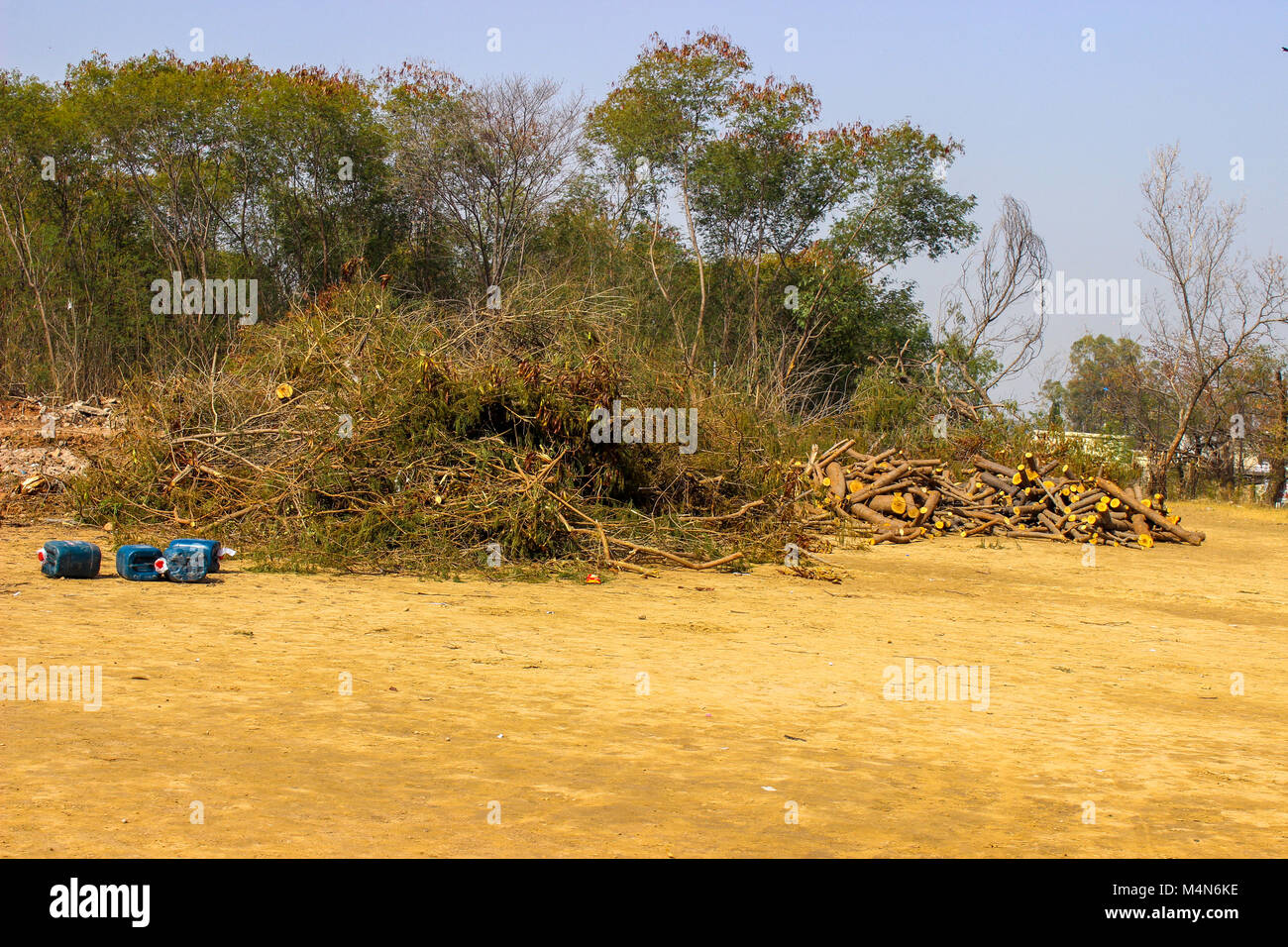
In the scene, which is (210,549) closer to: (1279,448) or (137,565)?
(137,565)

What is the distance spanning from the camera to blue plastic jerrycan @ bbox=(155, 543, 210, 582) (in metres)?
9.23

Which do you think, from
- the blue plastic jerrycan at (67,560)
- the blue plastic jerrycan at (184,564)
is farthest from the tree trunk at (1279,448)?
the blue plastic jerrycan at (67,560)

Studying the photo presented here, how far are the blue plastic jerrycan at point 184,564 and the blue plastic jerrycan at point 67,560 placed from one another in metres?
0.57

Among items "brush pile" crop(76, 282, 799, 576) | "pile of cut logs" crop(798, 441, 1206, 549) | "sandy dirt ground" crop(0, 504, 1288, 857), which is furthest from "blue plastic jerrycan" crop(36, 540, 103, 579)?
"pile of cut logs" crop(798, 441, 1206, 549)

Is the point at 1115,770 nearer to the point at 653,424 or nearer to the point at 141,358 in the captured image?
the point at 653,424

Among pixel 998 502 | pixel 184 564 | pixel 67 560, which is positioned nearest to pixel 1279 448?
pixel 998 502

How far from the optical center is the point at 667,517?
12.8 m

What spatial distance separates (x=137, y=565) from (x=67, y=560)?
20.8 inches

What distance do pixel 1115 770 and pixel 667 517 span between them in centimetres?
796

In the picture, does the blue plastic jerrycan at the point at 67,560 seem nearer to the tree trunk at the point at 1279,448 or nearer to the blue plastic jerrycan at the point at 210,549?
the blue plastic jerrycan at the point at 210,549

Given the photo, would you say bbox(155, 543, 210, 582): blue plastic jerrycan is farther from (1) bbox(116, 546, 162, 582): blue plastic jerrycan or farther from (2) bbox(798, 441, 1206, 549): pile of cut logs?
(2) bbox(798, 441, 1206, 549): pile of cut logs

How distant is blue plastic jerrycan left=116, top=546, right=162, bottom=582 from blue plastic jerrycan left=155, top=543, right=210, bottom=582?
125mm

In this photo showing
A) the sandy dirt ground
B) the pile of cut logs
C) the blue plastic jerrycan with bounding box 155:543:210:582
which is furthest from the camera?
the pile of cut logs

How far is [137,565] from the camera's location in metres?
9.33
